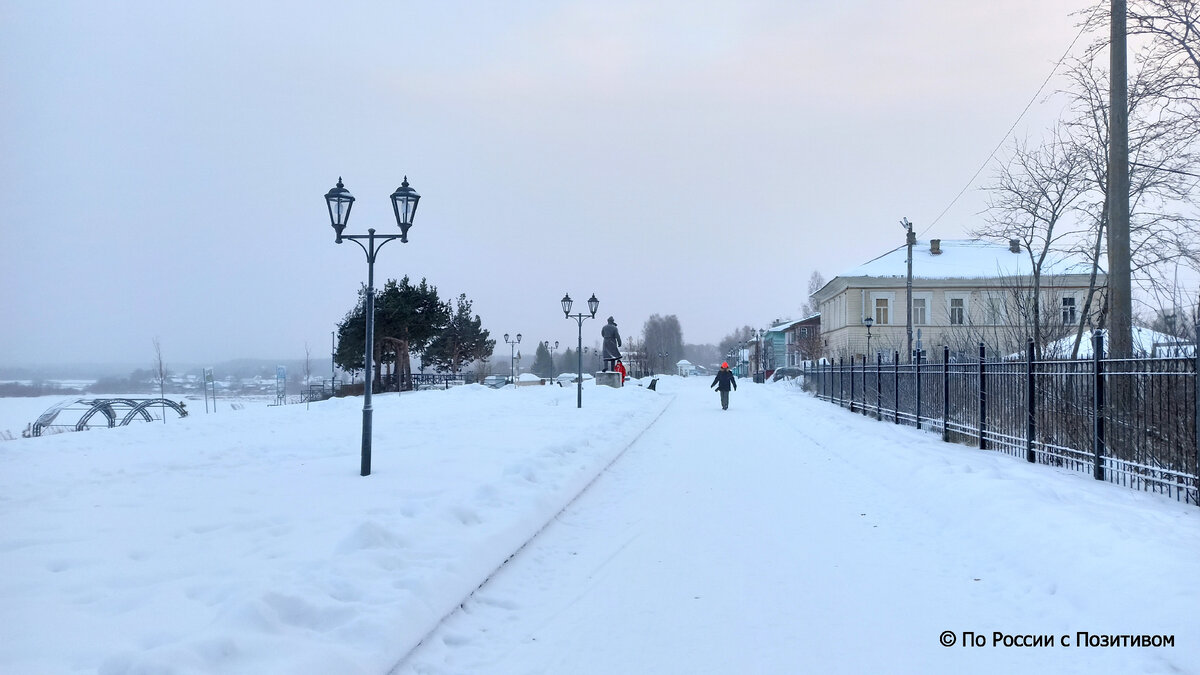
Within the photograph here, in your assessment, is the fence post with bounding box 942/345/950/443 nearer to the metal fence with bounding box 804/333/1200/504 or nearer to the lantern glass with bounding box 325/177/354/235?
the metal fence with bounding box 804/333/1200/504

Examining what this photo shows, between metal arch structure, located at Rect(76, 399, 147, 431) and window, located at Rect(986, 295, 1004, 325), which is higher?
window, located at Rect(986, 295, 1004, 325)

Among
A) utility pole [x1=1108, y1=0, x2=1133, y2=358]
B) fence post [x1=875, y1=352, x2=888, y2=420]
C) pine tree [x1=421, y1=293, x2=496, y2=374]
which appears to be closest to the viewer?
utility pole [x1=1108, y1=0, x2=1133, y2=358]

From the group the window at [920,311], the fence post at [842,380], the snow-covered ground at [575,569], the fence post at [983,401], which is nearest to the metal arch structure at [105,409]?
the snow-covered ground at [575,569]

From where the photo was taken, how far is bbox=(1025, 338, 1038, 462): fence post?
1043cm

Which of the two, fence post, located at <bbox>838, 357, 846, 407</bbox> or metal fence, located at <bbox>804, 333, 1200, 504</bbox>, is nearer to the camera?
metal fence, located at <bbox>804, 333, 1200, 504</bbox>

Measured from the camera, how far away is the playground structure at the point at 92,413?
931 inches

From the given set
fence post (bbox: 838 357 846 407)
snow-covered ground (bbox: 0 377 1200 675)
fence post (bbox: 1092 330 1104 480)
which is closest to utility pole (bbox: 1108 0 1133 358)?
fence post (bbox: 1092 330 1104 480)

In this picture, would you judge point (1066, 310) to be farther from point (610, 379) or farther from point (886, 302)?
point (886, 302)

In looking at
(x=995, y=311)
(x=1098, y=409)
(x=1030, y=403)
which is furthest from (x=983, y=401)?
(x=995, y=311)

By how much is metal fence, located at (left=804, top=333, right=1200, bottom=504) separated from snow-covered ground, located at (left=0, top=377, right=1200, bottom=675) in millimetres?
500

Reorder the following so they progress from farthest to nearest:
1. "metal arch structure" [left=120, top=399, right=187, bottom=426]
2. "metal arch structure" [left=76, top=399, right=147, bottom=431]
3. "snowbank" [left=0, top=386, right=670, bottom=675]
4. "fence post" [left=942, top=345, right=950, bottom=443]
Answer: "metal arch structure" [left=120, top=399, right=187, bottom=426] < "metal arch structure" [left=76, top=399, right=147, bottom=431] < "fence post" [left=942, top=345, right=950, bottom=443] < "snowbank" [left=0, top=386, right=670, bottom=675]

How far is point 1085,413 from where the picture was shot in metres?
9.24

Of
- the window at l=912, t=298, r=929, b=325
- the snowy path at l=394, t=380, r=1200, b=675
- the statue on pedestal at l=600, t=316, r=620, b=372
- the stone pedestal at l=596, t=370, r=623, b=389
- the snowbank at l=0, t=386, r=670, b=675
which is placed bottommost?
the snowy path at l=394, t=380, r=1200, b=675

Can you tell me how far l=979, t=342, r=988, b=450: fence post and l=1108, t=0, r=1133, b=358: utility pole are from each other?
207 cm
